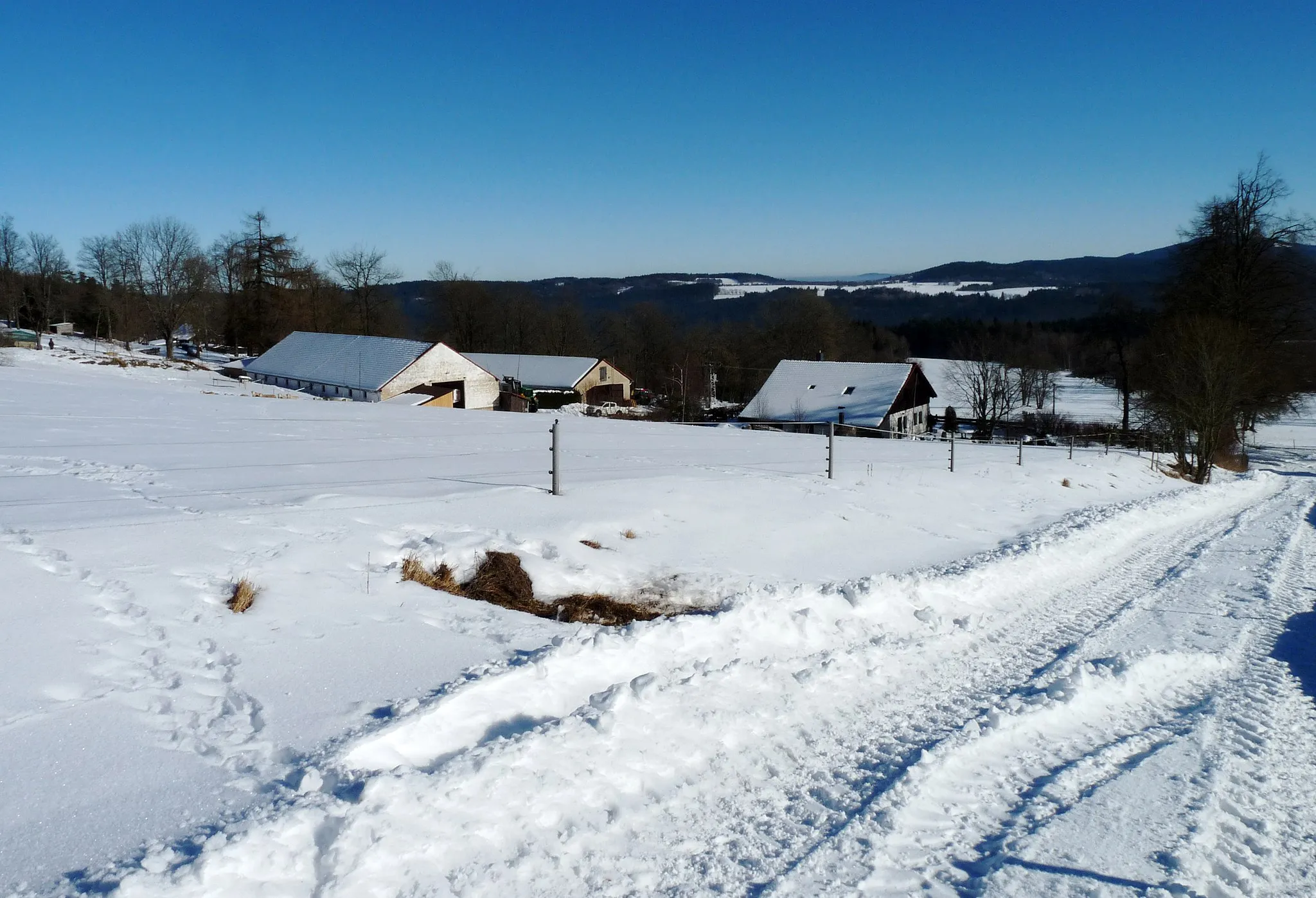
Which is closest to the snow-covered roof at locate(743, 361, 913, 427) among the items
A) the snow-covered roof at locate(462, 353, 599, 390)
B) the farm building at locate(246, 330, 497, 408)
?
the farm building at locate(246, 330, 497, 408)

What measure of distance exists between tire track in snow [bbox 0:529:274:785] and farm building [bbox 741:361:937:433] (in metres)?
44.0

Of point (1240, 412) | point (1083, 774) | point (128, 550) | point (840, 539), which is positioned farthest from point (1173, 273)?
point (128, 550)

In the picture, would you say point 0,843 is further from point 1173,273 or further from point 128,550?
point 1173,273

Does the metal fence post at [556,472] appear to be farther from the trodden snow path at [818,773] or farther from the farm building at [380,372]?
the farm building at [380,372]

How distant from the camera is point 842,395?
5019 centimetres

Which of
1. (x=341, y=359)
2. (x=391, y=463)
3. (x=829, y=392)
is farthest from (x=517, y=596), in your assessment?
(x=829, y=392)

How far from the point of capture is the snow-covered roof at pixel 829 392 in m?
48.7

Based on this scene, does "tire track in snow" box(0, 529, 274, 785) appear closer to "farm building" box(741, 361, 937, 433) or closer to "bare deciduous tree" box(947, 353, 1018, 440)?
"farm building" box(741, 361, 937, 433)

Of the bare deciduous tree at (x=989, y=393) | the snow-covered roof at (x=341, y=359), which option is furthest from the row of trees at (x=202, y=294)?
the bare deciduous tree at (x=989, y=393)

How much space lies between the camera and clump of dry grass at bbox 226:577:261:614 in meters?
6.07

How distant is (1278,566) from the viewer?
475 inches

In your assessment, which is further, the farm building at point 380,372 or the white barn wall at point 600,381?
the white barn wall at point 600,381

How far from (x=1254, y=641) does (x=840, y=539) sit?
4.42m

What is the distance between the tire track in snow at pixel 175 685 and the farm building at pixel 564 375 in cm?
5903
